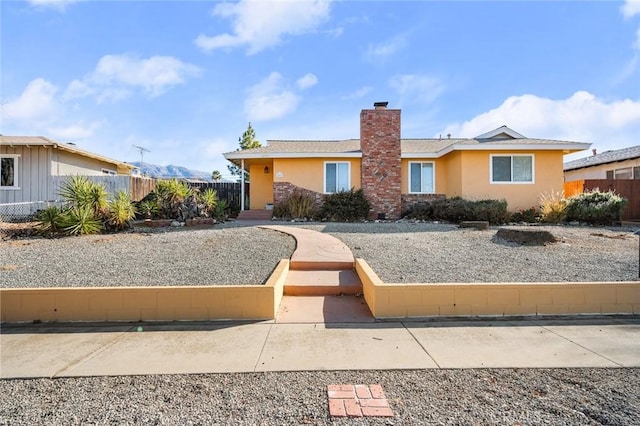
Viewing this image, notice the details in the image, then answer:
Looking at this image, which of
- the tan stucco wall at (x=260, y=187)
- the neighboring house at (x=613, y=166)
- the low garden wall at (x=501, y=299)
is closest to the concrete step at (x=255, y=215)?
the tan stucco wall at (x=260, y=187)

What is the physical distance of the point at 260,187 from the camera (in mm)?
17047

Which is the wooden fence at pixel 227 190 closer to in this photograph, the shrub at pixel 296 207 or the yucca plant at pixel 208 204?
the shrub at pixel 296 207

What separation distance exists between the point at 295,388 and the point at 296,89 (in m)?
14.6

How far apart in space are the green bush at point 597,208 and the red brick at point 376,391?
43.7 feet

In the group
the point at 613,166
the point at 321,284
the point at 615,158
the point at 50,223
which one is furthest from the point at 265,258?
the point at 613,166

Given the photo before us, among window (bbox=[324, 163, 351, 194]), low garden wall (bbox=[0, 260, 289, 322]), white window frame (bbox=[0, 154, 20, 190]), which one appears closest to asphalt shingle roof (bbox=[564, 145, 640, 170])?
window (bbox=[324, 163, 351, 194])

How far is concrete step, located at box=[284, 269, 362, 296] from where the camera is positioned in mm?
5504

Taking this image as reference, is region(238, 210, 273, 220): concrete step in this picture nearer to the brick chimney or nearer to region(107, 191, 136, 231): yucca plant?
the brick chimney

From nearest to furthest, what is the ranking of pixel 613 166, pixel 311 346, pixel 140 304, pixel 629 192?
pixel 311 346
pixel 140 304
pixel 629 192
pixel 613 166

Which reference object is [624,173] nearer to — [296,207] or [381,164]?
[381,164]

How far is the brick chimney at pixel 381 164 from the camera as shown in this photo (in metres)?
14.9

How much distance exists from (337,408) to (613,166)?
2565 centimetres

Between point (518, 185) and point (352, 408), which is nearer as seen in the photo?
point (352, 408)

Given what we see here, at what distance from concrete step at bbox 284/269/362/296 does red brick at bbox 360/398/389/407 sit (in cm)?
289
